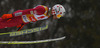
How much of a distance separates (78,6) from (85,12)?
35cm

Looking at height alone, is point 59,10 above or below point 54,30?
above

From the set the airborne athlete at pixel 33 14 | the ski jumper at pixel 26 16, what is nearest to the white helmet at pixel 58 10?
the airborne athlete at pixel 33 14

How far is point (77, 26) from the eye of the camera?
5.14 m

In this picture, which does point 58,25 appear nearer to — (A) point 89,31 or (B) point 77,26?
(B) point 77,26

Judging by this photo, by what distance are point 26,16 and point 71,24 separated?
2.84 meters

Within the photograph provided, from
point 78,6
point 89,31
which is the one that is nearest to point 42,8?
point 78,6

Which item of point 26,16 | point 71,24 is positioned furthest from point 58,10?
point 71,24

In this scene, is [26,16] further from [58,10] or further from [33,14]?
[58,10]

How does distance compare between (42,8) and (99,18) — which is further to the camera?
(99,18)

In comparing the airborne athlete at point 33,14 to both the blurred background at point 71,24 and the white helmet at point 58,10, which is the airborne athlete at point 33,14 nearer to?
the white helmet at point 58,10

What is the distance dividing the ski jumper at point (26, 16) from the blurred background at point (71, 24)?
213 centimetres

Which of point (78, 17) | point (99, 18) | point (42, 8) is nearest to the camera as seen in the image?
point (42, 8)

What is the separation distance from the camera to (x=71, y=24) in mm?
5145

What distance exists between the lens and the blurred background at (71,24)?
480 cm
